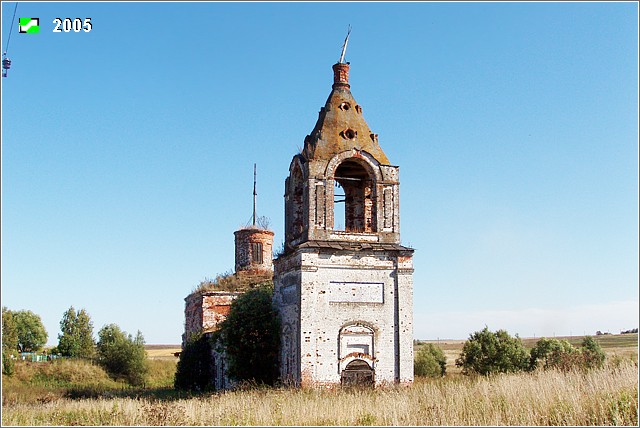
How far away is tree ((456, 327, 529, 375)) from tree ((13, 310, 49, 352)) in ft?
120

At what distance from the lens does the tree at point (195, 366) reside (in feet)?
98.3

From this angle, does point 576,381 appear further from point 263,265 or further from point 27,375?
point 27,375

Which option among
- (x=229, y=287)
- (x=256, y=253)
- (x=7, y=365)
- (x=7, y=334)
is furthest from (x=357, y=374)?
(x=7, y=334)

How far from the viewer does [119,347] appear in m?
46.2

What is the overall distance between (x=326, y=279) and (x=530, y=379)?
6416mm

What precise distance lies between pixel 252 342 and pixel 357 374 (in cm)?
351

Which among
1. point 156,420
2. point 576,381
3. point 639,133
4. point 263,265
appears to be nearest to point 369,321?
point 576,381

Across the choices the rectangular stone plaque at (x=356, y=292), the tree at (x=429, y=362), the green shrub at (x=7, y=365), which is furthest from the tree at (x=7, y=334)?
the rectangular stone plaque at (x=356, y=292)

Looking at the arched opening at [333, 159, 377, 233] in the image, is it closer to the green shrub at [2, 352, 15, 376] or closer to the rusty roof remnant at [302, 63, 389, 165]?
the rusty roof remnant at [302, 63, 389, 165]

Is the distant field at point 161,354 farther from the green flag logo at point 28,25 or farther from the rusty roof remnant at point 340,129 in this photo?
the green flag logo at point 28,25

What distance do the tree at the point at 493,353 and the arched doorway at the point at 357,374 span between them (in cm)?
2224

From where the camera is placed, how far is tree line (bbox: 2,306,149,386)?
149 ft

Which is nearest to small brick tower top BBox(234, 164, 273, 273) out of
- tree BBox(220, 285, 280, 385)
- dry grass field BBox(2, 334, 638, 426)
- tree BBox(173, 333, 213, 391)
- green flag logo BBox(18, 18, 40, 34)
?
tree BBox(173, 333, 213, 391)

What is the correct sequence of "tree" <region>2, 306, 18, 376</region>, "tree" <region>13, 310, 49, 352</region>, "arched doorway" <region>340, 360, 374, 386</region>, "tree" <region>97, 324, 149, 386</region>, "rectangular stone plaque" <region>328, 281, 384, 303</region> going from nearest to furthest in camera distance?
1. "arched doorway" <region>340, 360, 374, 386</region>
2. "rectangular stone plaque" <region>328, 281, 384, 303</region>
3. "tree" <region>2, 306, 18, 376</region>
4. "tree" <region>97, 324, 149, 386</region>
5. "tree" <region>13, 310, 49, 352</region>
